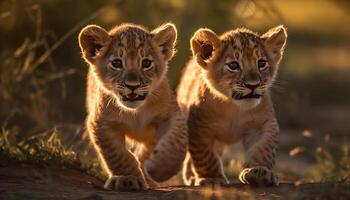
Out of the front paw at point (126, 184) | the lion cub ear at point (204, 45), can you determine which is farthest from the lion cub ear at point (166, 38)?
the front paw at point (126, 184)

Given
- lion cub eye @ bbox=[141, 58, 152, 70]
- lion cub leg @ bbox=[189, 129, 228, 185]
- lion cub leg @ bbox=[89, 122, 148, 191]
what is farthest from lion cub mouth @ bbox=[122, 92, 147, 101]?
lion cub leg @ bbox=[189, 129, 228, 185]

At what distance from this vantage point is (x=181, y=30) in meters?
14.4

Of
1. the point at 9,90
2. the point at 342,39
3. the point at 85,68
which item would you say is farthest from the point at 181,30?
the point at 342,39

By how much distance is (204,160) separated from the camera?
349 inches

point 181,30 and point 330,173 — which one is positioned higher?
point 181,30

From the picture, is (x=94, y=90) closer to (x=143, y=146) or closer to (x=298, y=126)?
(x=143, y=146)

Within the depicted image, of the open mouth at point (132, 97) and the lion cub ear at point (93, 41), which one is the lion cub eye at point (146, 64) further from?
the lion cub ear at point (93, 41)

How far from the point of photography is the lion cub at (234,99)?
8266 millimetres

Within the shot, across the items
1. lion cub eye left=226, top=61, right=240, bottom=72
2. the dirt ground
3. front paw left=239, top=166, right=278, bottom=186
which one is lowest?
the dirt ground

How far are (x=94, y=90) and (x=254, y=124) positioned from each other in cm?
147

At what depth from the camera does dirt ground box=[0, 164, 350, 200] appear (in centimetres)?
685

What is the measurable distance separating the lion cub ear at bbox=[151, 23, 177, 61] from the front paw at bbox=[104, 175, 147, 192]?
124cm

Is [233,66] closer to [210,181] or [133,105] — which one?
[133,105]

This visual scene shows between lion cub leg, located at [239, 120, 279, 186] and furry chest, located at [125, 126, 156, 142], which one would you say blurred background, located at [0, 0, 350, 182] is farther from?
lion cub leg, located at [239, 120, 279, 186]
